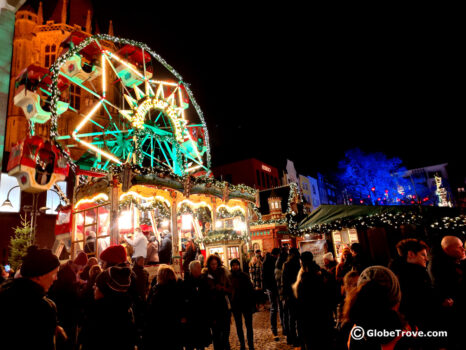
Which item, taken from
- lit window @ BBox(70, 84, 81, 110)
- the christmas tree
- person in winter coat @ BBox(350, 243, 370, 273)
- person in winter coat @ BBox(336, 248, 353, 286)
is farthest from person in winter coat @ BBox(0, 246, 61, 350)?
lit window @ BBox(70, 84, 81, 110)

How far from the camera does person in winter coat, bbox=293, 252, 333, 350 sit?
4.37 metres

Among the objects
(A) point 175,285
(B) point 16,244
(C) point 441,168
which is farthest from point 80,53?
(C) point 441,168

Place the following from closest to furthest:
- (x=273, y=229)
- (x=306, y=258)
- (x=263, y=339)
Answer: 1. (x=306, y=258)
2. (x=263, y=339)
3. (x=273, y=229)

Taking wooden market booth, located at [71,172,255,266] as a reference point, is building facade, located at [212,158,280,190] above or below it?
above

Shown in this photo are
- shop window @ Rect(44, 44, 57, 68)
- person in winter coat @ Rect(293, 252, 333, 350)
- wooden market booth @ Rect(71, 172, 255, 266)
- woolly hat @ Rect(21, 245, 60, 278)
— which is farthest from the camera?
shop window @ Rect(44, 44, 57, 68)

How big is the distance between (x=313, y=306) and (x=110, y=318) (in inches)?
119

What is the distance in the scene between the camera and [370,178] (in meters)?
36.7

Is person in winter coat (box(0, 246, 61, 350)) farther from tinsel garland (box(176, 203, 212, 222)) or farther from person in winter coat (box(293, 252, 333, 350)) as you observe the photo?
tinsel garland (box(176, 203, 212, 222))

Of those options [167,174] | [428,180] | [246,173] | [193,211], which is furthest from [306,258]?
[428,180]

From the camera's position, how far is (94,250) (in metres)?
10.1

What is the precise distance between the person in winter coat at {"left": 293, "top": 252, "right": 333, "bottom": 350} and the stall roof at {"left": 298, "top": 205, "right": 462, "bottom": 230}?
390 centimetres

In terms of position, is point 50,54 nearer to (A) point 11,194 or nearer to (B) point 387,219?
(A) point 11,194

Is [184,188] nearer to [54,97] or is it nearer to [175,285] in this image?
[54,97]

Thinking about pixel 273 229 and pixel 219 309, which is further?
pixel 273 229
